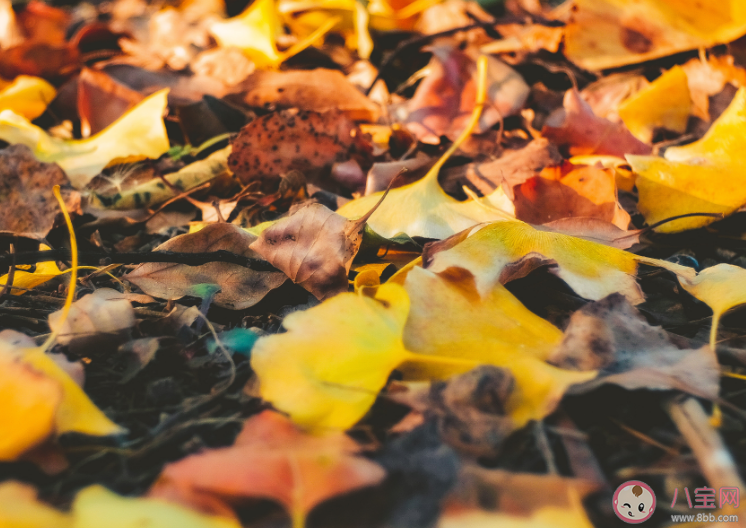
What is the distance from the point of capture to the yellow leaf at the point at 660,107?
671mm

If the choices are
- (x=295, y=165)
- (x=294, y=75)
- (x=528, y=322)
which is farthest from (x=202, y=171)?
(x=528, y=322)

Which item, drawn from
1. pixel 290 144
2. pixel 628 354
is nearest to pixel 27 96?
pixel 290 144

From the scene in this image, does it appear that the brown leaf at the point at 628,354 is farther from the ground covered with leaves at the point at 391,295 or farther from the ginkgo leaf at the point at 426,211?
the ginkgo leaf at the point at 426,211

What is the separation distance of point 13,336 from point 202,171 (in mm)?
338

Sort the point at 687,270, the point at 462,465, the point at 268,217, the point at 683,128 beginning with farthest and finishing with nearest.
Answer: the point at 683,128 < the point at 268,217 < the point at 687,270 < the point at 462,465

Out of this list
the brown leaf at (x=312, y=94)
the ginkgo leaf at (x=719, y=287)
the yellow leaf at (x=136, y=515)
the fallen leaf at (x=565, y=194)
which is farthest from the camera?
the brown leaf at (x=312, y=94)

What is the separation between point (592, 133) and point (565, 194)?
149mm

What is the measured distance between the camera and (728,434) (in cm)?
31

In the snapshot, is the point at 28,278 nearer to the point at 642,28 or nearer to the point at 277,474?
the point at 277,474

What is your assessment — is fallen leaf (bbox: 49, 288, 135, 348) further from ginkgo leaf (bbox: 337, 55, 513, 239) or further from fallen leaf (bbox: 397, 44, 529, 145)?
fallen leaf (bbox: 397, 44, 529, 145)

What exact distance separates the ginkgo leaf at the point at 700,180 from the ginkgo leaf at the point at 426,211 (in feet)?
0.53

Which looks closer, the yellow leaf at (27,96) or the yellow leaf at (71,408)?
the yellow leaf at (71,408)

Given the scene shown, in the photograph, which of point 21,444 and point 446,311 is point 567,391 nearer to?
point 446,311

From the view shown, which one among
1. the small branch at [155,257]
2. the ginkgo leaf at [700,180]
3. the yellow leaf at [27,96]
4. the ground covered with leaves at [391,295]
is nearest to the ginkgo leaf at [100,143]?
the ground covered with leaves at [391,295]
